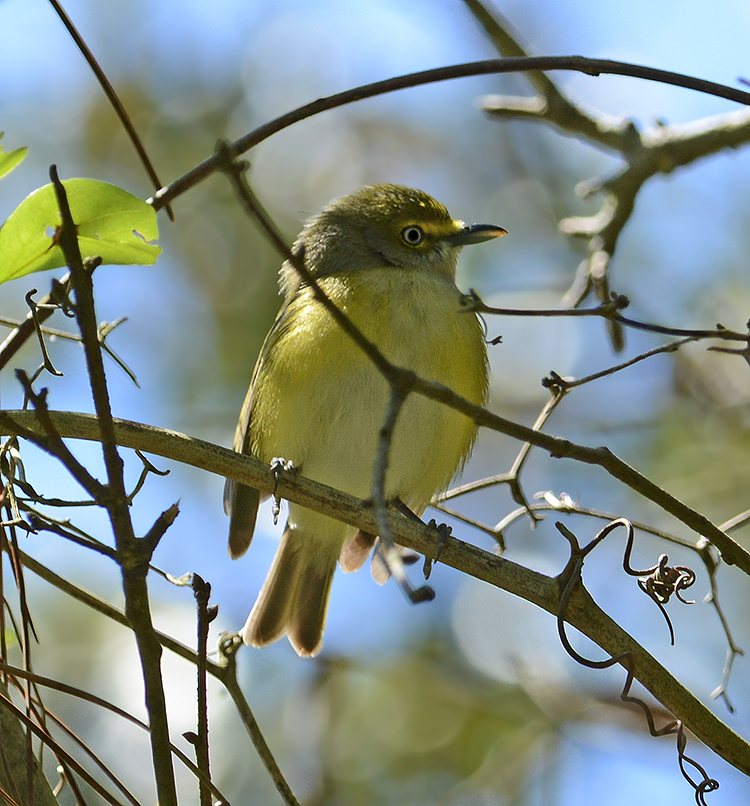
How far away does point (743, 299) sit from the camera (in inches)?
246

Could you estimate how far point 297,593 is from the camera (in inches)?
172

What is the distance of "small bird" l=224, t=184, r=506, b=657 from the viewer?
12.1 feet

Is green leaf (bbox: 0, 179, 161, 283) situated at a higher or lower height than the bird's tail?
lower

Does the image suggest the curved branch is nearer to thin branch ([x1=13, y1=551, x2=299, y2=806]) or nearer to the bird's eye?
thin branch ([x1=13, y1=551, x2=299, y2=806])

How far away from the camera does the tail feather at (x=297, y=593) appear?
423cm

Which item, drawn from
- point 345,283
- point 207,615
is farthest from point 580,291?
point 207,615

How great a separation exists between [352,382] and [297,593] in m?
1.22

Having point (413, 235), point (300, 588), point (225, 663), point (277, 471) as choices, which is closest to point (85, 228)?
point (277, 471)

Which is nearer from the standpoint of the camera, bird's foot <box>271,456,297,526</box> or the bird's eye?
bird's foot <box>271,456,297,526</box>

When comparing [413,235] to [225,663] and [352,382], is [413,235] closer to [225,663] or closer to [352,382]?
[352,382]

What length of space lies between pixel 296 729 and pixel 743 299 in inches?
155

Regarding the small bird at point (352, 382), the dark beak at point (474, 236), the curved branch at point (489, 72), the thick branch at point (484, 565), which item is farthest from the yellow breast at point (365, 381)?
the curved branch at point (489, 72)

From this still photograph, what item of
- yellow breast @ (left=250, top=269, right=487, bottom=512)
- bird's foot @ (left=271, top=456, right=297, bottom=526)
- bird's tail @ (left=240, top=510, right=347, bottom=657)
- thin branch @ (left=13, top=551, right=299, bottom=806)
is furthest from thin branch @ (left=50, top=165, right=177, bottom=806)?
bird's tail @ (left=240, top=510, right=347, bottom=657)

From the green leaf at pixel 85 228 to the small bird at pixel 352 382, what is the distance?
1.47 m
